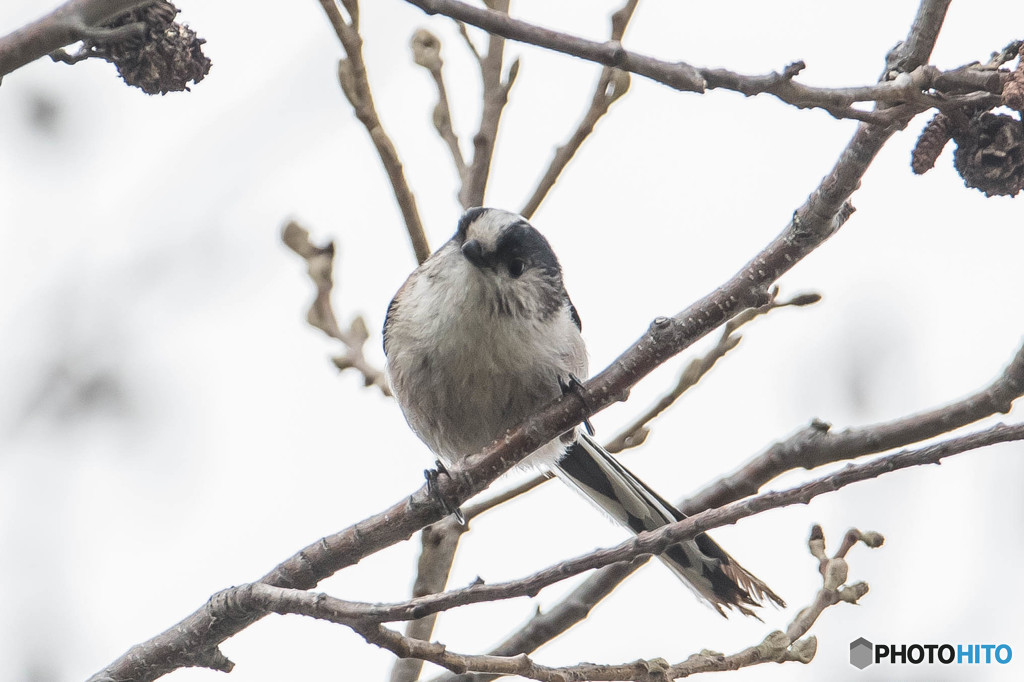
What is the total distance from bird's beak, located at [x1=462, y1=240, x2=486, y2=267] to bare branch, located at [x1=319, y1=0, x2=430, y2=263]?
0.73 feet

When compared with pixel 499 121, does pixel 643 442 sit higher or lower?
lower

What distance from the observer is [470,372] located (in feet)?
8.99

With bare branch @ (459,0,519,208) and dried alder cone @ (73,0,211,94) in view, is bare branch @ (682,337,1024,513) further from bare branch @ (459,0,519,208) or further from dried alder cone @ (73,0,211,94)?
dried alder cone @ (73,0,211,94)

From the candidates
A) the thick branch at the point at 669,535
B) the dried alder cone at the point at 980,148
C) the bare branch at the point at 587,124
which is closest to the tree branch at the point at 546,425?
the dried alder cone at the point at 980,148

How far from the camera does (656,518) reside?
3.00 meters

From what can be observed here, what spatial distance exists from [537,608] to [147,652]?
0.87m

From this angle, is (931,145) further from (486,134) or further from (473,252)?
(486,134)

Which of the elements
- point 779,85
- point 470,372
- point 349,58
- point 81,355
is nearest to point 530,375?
point 470,372

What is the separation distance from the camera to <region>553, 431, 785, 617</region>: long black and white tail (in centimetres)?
272

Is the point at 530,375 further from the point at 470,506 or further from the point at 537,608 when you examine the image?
the point at 537,608

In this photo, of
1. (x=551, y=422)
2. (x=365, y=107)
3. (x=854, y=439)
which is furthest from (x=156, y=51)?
(x=854, y=439)

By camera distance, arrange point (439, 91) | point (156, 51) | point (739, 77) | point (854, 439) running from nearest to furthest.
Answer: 1. point (739, 77)
2. point (156, 51)
3. point (854, 439)
4. point (439, 91)

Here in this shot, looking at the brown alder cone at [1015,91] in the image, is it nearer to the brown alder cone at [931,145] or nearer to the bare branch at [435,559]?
the brown alder cone at [931,145]

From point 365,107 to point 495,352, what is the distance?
2.33ft
